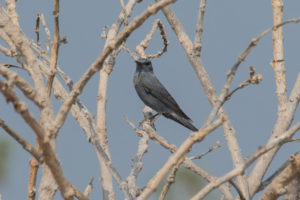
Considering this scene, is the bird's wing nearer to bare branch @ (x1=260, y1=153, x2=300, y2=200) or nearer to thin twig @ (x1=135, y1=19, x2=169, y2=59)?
thin twig @ (x1=135, y1=19, x2=169, y2=59)

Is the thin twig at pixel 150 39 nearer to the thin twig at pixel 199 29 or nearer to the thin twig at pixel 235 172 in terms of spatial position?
the thin twig at pixel 199 29

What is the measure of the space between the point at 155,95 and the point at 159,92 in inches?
5.6

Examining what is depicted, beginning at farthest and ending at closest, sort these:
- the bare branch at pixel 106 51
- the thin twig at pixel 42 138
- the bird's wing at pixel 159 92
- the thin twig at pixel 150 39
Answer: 1. the bird's wing at pixel 159 92
2. the thin twig at pixel 150 39
3. the bare branch at pixel 106 51
4. the thin twig at pixel 42 138

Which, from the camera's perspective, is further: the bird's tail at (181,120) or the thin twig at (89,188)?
the bird's tail at (181,120)

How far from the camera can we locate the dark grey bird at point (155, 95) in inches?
379

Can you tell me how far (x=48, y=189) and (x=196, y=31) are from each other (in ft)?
7.80

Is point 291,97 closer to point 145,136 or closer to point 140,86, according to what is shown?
point 145,136

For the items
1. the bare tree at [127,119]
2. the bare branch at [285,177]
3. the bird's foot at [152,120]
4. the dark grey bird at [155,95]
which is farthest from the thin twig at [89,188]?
the dark grey bird at [155,95]

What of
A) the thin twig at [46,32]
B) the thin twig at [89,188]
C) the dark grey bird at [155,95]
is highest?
the dark grey bird at [155,95]

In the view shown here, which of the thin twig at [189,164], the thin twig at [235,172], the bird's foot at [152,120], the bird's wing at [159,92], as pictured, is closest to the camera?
the thin twig at [235,172]

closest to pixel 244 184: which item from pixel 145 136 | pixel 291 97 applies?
pixel 291 97

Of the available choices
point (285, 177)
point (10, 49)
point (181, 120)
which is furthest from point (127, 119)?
point (181, 120)

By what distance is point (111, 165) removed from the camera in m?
4.53

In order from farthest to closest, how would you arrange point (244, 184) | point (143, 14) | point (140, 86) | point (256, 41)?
point (140, 86) < point (244, 184) < point (256, 41) < point (143, 14)
